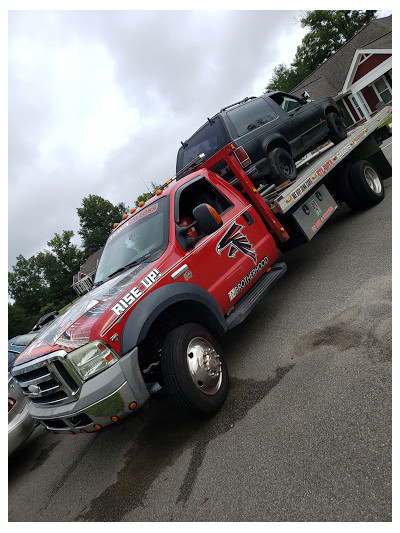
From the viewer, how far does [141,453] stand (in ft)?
11.5

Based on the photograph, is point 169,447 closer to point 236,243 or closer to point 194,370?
point 194,370

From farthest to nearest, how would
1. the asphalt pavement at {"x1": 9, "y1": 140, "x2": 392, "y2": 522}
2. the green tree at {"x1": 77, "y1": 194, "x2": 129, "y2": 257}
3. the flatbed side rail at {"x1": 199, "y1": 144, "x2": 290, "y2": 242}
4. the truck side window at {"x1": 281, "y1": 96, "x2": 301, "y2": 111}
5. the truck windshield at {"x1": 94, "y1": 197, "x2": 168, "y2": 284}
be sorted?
the green tree at {"x1": 77, "y1": 194, "x2": 129, "y2": 257} → the truck side window at {"x1": 281, "y1": 96, "x2": 301, "y2": 111} → the flatbed side rail at {"x1": 199, "y1": 144, "x2": 290, "y2": 242} → the truck windshield at {"x1": 94, "y1": 197, "x2": 168, "y2": 284} → the asphalt pavement at {"x1": 9, "y1": 140, "x2": 392, "y2": 522}

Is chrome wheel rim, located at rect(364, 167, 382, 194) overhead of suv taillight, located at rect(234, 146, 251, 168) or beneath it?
beneath

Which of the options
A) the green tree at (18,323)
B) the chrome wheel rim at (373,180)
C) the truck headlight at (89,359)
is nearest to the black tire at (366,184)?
the chrome wheel rim at (373,180)

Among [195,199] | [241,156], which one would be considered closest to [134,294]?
[195,199]

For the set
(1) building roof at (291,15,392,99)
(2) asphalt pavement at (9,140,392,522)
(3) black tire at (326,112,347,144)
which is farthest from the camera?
(1) building roof at (291,15,392,99)

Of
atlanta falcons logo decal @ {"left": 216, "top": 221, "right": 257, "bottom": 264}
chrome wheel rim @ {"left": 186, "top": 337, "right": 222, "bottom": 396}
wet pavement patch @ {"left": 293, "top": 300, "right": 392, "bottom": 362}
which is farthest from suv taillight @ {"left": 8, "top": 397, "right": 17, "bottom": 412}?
wet pavement patch @ {"left": 293, "top": 300, "right": 392, "bottom": 362}

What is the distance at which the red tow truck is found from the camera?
2924mm

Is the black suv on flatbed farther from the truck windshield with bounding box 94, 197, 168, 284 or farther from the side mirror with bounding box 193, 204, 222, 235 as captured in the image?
the side mirror with bounding box 193, 204, 222, 235

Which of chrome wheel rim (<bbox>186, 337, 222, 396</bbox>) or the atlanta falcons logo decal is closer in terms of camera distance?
chrome wheel rim (<bbox>186, 337, 222, 396</bbox>)

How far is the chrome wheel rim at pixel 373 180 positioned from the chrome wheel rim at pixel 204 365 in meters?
5.03

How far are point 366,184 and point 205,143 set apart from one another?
9.97 feet

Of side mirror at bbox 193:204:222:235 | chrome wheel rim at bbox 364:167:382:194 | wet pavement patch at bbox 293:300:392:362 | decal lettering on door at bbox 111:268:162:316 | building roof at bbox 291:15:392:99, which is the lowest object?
wet pavement patch at bbox 293:300:392:362

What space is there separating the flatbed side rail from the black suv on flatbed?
5.8 inches
